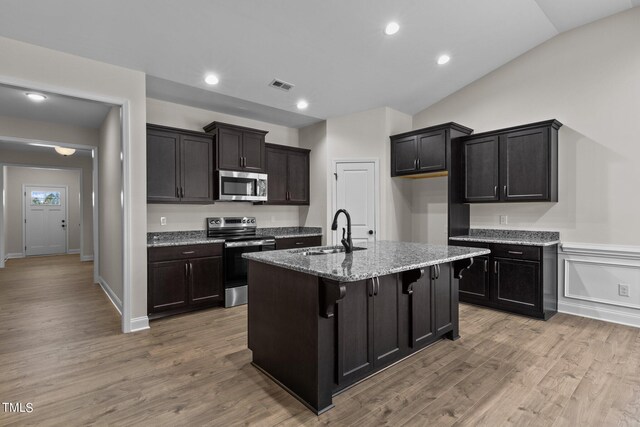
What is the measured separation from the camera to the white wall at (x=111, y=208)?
397 cm

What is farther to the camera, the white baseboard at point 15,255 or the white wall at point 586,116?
the white baseboard at point 15,255

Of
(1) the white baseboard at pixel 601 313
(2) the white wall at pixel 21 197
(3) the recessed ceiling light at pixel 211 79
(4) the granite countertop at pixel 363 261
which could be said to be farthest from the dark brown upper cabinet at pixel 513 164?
(2) the white wall at pixel 21 197

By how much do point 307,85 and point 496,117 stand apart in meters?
2.72

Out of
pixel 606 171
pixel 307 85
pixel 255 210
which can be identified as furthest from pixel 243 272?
pixel 606 171

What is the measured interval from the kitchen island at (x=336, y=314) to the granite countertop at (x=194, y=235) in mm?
1728

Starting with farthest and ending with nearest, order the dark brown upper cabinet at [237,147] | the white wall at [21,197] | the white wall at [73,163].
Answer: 1. the white wall at [21,197]
2. the white wall at [73,163]
3. the dark brown upper cabinet at [237,147]

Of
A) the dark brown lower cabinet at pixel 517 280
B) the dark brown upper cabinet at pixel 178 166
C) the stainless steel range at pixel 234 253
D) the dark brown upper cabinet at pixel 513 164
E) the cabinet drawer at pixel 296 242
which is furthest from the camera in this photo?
the cabinet drawer at pixel 296 242

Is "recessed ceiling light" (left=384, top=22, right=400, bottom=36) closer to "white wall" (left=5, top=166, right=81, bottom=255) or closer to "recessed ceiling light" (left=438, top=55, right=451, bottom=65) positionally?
"recessed ceiling light" (left=438, top=55, right=451, bottom=65)

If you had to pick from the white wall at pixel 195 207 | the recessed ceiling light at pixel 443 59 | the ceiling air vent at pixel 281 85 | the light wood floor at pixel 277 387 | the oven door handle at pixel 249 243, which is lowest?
the light wood floor at pixel 277 387

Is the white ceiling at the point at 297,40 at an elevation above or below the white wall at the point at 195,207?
above

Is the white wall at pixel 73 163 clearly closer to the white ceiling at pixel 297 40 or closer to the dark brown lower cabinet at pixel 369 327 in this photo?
the white ceiling at pixel 297 40

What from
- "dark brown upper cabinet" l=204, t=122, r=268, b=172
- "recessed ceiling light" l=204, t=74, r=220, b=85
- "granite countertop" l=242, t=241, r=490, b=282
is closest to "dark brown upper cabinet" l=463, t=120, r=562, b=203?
"granite countertop" l=242, t=241, r=490, b=282

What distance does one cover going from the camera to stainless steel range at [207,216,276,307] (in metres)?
4.38

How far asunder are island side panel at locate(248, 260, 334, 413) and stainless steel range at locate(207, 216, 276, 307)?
1773mm
